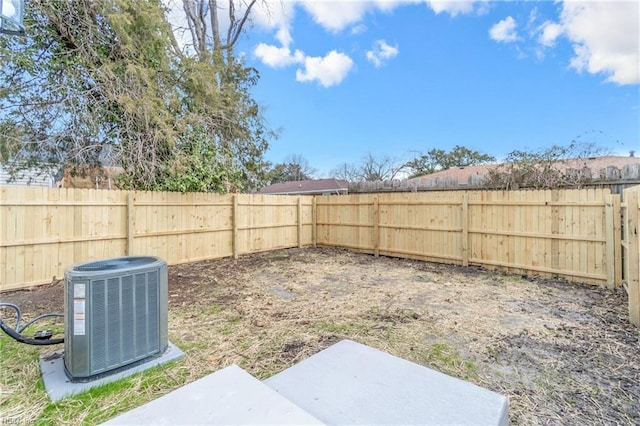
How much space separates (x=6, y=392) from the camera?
211 cm

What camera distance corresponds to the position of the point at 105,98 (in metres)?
5.99

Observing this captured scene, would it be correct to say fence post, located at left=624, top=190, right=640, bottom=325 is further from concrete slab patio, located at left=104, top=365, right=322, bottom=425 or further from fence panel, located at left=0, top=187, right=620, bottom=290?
concrete slab patio, located at left=104, top=365, right=322, bottom=425

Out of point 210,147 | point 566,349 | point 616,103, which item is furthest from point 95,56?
point 616,103

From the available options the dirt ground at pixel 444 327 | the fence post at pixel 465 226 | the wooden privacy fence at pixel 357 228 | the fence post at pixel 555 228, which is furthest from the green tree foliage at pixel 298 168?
the fence post at pixel 555 228

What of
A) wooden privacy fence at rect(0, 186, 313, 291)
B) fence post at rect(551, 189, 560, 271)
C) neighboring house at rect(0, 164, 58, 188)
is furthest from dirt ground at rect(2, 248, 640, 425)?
neighboring house at rect(0, 164, 58, 188)

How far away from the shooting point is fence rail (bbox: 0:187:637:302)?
4719 millimetres

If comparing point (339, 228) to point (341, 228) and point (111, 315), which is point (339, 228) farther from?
point (111, 315)

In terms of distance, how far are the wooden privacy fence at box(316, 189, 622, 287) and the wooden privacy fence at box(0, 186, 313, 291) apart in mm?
2664

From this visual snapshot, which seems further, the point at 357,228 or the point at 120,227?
the point at 357,228

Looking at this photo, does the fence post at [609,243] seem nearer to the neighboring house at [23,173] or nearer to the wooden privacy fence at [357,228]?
the wooden privacy fence at [357,228]

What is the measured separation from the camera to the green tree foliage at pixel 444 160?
816 inches

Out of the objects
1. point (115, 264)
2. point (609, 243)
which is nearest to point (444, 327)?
point (115, 264)

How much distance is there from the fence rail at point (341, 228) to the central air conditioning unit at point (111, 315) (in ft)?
11.6

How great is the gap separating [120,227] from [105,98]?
8.57 feet
